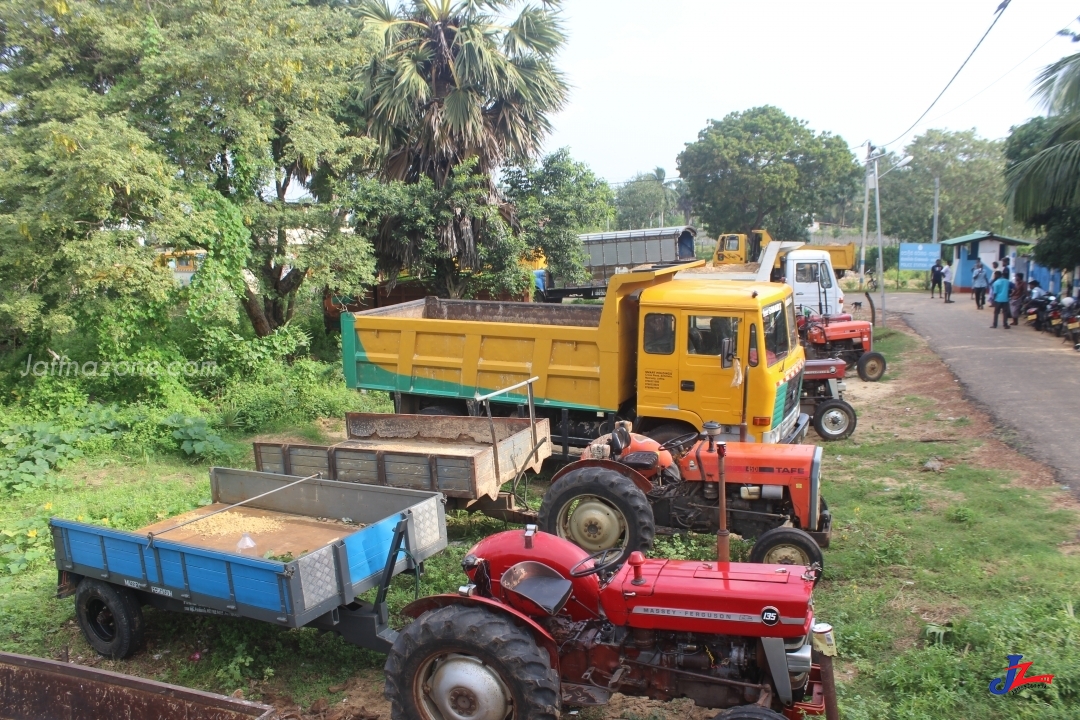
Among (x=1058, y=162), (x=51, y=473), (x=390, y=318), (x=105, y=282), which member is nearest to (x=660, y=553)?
(x=390, y=318)

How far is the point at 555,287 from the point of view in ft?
64.8

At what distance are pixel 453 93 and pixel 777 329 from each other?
32.0 feet

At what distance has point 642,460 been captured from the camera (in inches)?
258

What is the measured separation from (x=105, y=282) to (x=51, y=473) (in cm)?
281

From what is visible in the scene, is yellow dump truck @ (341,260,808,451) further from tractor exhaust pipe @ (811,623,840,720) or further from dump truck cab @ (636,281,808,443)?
tractor exhaust pipe @ (811,623,840,720)

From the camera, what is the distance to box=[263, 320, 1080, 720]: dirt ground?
15.7 feet

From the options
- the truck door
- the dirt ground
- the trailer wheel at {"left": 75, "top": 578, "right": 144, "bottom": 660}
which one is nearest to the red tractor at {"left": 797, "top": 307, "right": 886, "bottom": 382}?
the dirt ground

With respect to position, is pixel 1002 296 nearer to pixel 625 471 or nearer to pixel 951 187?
pixel 625 471

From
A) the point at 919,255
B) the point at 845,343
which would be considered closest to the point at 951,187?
the point at 919,255

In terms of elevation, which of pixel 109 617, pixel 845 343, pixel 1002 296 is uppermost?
pixel 1002 296

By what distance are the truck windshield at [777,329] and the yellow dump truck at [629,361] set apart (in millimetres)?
11

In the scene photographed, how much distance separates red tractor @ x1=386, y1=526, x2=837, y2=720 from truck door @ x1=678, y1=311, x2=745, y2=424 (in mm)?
3705

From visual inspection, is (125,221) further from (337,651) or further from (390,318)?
(337,651)

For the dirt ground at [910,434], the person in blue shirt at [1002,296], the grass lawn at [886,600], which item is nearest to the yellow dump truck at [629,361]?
the grass lawn at [886,600]
